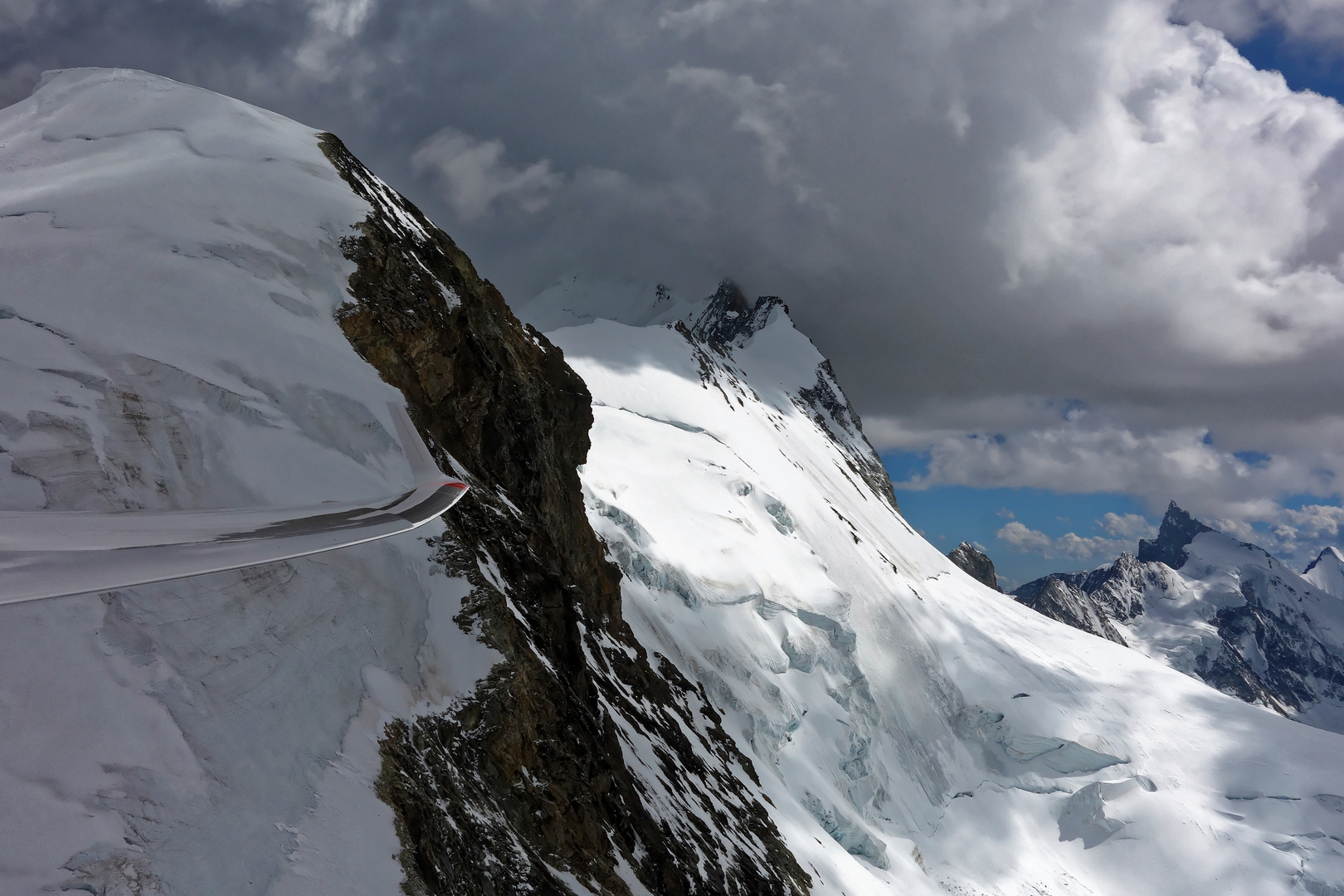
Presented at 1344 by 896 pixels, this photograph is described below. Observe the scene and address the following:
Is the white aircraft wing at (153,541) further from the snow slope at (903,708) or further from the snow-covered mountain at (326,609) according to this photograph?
the snow slope at (903,708)

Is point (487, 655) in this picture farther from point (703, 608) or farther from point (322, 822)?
point (703, 608)

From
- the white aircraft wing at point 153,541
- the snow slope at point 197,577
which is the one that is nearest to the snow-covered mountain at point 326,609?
the snow slope at point 197,577

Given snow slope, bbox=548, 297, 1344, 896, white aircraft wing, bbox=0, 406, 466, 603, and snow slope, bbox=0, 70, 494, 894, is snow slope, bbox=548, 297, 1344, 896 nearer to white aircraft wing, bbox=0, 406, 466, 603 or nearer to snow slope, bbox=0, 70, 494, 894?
snow slope, bbox=0, 70, 494, 894

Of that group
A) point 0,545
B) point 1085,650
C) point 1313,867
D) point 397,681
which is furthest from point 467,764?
point 1085,650

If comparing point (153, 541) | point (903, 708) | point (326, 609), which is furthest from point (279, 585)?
point (903, 708)

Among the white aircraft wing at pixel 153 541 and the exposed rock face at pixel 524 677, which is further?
the exposed rock face at pixel 524 677
